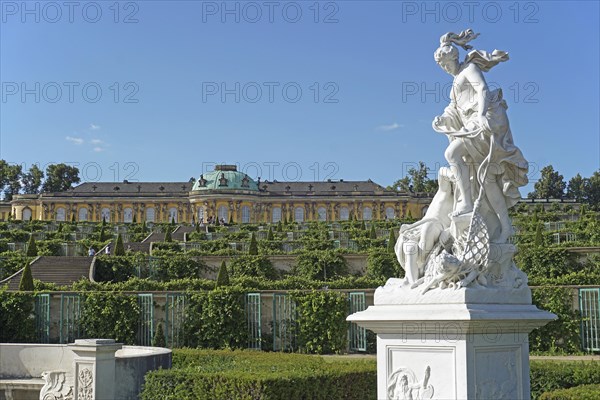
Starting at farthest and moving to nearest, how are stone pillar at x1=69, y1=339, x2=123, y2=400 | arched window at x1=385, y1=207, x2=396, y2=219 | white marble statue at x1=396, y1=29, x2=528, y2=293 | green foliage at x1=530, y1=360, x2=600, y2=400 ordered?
arched window at x1=385, y1=207, x2=396, y2=219 < stone pillar at x1=69, y1=339, x2=123, y2=400 < green foliage at x1=530, y1=360, x2=600, y2=400 < white marble statue at x1=396, y1=29, x2=528, y2=293

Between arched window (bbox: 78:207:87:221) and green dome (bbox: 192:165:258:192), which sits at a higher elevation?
green dome (bbox: 192:165:258:192)

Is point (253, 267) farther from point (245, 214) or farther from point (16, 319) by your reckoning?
point (245, 214)

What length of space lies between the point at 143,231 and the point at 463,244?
50.8m

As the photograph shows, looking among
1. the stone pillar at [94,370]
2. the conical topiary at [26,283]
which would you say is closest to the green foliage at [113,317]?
the conical topiary at [26,283]

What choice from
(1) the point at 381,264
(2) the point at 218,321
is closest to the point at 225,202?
(1) the point at 381,264

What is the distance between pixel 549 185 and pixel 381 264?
6904cm

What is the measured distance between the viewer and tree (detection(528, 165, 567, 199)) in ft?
304

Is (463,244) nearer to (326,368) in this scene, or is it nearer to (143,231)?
(326,368)

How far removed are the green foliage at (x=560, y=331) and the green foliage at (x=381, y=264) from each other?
10.4 meters

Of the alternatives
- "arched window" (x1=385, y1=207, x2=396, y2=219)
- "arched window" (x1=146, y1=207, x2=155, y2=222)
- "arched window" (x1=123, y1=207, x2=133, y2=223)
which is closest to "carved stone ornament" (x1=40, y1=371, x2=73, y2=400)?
"arched window" (x1=385, y1=207, x2=396, y2=219)

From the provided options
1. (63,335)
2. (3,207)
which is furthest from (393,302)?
(3,207)

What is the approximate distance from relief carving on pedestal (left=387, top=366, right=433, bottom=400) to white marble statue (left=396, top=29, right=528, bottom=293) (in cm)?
69

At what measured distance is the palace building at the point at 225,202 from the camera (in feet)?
324

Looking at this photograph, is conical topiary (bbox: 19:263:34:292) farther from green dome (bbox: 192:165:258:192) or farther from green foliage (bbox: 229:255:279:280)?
green dome (bbox: 192:165:258:192)
